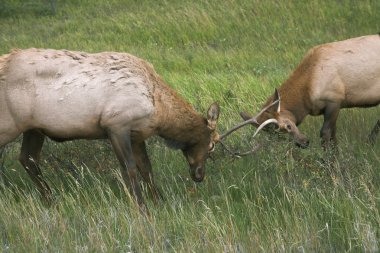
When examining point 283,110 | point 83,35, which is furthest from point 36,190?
point 83,35

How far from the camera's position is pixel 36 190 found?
841cm

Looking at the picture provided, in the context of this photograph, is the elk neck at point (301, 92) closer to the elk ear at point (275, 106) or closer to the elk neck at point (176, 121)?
the elk ear at point (275, 106)

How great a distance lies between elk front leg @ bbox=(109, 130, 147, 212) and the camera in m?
7.80

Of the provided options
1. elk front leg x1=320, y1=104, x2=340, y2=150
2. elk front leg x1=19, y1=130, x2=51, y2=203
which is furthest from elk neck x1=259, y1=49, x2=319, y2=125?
elk front leg x1=19, y1=130, x2=51, y2=203

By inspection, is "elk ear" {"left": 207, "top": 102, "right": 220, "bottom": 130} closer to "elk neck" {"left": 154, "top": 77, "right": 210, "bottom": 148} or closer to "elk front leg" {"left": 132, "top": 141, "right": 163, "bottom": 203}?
"elk neck" {"left": 154, "top": 77, "right": 210, "bottom": 148}

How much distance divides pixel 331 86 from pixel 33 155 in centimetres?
378

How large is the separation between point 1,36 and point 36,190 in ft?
39.8

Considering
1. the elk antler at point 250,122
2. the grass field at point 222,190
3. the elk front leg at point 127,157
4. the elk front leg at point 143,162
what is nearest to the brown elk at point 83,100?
the elk front leg at point 127,157

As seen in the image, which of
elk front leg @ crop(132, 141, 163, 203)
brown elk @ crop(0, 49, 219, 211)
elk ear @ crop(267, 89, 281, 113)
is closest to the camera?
brown elk @ crop(0, 49, 219, 211)

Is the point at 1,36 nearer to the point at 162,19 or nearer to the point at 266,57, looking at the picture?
the point at 162,19

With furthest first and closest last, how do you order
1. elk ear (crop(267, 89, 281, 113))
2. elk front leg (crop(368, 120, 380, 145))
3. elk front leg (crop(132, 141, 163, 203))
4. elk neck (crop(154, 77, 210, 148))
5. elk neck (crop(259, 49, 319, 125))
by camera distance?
elk neck (crop(259, 49, 319, 125)) → elk ear (crop(267, 89, 281, 113)) → elk front leg (crop(368, 120, 380, 145)) → elk front leg (crop(132, 141, 163, 203)) → elk neck (crop(154, 77, 210, 148))

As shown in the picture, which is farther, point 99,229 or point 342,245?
point 99,229

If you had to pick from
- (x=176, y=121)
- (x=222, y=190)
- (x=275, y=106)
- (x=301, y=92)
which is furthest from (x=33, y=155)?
(x=301, y=92)

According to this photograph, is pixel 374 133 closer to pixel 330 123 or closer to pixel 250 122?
pixel 330 123
